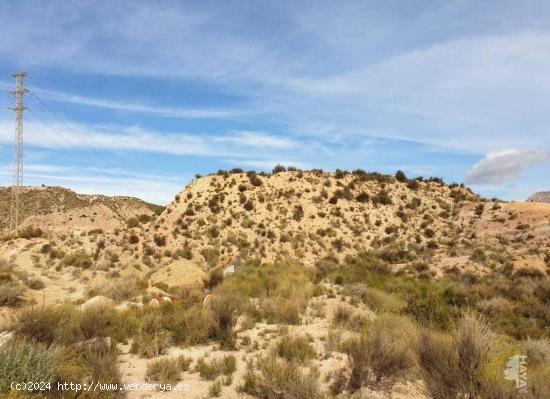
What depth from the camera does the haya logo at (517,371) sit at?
612 cm

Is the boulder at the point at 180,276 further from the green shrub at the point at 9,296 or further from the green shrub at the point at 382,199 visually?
the green shrub at the point at 382,199

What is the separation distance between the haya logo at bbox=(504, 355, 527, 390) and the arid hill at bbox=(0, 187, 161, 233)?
46.3 meters

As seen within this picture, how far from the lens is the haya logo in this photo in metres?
6.12

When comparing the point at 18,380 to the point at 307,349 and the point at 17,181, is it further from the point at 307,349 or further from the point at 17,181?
the point at 17,181

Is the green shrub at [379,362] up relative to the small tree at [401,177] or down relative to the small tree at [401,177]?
down

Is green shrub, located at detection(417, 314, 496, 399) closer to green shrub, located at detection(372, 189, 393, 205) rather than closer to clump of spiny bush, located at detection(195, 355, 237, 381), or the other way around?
clump of spiny bush, located at detection(195, 355, 237, 381)

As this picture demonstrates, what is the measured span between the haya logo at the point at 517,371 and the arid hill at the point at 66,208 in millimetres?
46289

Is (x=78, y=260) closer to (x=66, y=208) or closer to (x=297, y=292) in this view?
(x=297, y=292)

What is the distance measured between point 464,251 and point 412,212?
10343 mm

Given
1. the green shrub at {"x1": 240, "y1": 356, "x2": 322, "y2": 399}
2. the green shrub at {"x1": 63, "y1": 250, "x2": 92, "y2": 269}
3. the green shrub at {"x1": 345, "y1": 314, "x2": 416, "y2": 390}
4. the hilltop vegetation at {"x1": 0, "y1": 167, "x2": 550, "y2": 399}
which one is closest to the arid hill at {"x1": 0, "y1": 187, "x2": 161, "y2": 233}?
the green shrub at {"x1": 63, "y1": 250, "x2": 92, "y2": 269}

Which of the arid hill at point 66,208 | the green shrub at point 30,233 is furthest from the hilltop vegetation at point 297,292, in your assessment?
the arid hill at point 66,208

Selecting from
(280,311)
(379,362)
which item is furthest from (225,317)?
(379,362)

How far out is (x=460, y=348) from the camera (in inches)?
242

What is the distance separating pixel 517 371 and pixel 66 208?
72162 mm
